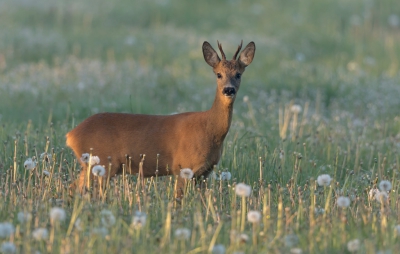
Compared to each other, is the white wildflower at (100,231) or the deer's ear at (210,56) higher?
the deer's ear at (210,56)

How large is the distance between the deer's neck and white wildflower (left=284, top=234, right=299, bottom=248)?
6.41 feet

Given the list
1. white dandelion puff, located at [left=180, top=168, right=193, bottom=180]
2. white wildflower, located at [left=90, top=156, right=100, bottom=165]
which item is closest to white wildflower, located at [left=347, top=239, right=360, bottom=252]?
white dandelion puff, located at [left=180, top=168, right=193, bottom=180]

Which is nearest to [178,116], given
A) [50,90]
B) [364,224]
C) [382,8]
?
[364,224]

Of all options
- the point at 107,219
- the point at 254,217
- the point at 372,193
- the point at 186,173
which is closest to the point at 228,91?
the point at 186,173

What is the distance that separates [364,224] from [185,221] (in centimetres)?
123

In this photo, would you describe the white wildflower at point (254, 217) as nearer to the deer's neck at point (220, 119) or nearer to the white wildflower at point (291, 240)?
the white wildflower at point (291, 240)

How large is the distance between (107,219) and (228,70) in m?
2.30

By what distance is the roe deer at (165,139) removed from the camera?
6.68 metres

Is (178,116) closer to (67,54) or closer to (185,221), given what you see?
(185,221)

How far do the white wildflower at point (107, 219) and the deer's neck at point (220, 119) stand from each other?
188 centimetres

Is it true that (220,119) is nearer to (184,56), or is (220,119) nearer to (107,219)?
(107,219)

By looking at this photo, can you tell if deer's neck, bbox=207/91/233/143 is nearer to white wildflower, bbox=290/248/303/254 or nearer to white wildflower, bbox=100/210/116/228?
white wildflower, bbox=100/210/116/228

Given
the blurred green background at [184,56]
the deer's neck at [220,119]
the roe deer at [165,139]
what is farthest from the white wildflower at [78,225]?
the blurred green background at [184,56]

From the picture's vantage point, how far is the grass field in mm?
4977
